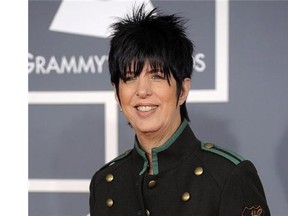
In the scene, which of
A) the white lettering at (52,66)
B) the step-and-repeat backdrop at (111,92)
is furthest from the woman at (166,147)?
the white lettering at (52,66)

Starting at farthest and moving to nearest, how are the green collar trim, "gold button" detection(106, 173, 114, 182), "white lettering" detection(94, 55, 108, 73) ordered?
"white lettering" detection(94, 55, 108, 73)
"gold button" detection(106, 173, 114, 182)
the green collar trim

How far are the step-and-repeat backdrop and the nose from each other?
633 mm

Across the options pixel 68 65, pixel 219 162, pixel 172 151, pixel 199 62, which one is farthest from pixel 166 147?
pixel 68 65

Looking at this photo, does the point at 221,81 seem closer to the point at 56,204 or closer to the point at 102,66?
the point at 102,66

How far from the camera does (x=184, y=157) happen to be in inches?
48.4

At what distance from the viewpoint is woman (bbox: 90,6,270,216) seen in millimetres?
1150

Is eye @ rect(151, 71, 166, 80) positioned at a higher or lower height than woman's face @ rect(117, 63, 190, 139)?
higher

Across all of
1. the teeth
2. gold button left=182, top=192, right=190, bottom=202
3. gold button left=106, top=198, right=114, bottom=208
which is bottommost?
gold button left=106, top=198, right=114, bottom=208

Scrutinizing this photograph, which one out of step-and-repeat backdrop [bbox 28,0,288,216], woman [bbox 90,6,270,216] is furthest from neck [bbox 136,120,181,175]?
step-and-repeat backdrop [bbox 28,0,288,216]

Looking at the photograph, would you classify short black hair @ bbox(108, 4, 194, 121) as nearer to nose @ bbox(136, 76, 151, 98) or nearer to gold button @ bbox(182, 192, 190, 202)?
nose @ bbox(136, 76, 151, 98)

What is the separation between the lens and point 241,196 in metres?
1.12

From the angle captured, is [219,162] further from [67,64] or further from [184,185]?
[67,64]

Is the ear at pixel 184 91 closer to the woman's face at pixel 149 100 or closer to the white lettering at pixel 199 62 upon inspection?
the woman's face at pixel 149 100
